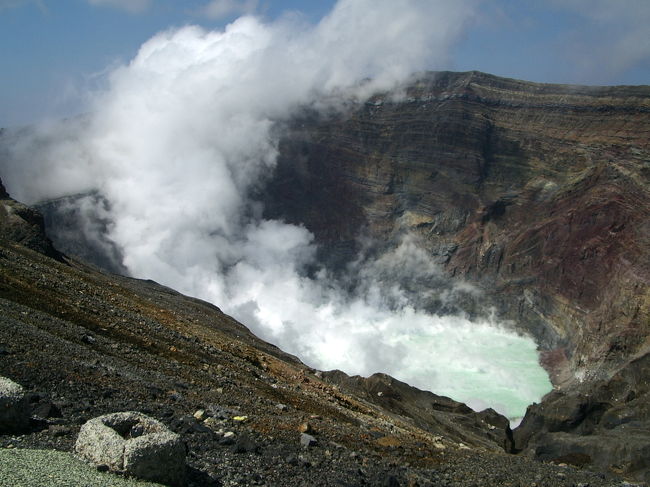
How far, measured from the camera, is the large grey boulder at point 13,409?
1250cm

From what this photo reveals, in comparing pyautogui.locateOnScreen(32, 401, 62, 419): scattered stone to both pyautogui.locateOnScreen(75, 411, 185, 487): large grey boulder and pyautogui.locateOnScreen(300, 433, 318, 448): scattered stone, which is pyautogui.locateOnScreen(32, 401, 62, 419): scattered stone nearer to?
pyautogui.locateOnScreen(75, 411, 185, 487): large grey boulder

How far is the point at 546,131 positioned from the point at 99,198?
275 feet

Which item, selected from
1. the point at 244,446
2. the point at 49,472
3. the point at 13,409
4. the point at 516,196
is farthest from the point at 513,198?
the point at 49,472

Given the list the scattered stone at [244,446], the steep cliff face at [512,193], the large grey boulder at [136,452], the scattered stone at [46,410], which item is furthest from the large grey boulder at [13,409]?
the steep cliff face at [512,193]

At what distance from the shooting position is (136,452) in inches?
449

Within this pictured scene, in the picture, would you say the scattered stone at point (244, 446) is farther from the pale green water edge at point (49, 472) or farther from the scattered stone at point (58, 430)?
the scattered stone at point (58, 430)

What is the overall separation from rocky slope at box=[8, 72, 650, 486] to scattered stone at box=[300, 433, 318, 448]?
112 ft

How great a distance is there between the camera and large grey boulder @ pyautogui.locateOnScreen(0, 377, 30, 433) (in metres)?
12.5

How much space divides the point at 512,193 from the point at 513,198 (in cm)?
119

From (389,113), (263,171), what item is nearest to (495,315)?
(389,113)

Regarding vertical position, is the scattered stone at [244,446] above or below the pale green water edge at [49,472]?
above

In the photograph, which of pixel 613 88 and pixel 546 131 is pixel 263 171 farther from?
pixel 613 88

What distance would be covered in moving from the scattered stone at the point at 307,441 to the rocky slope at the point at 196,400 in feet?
0.50

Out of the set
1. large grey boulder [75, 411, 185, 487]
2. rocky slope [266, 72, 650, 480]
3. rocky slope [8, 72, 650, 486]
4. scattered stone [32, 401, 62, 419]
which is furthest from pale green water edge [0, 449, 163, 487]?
rocky slope [266, 72, 650, 480]
